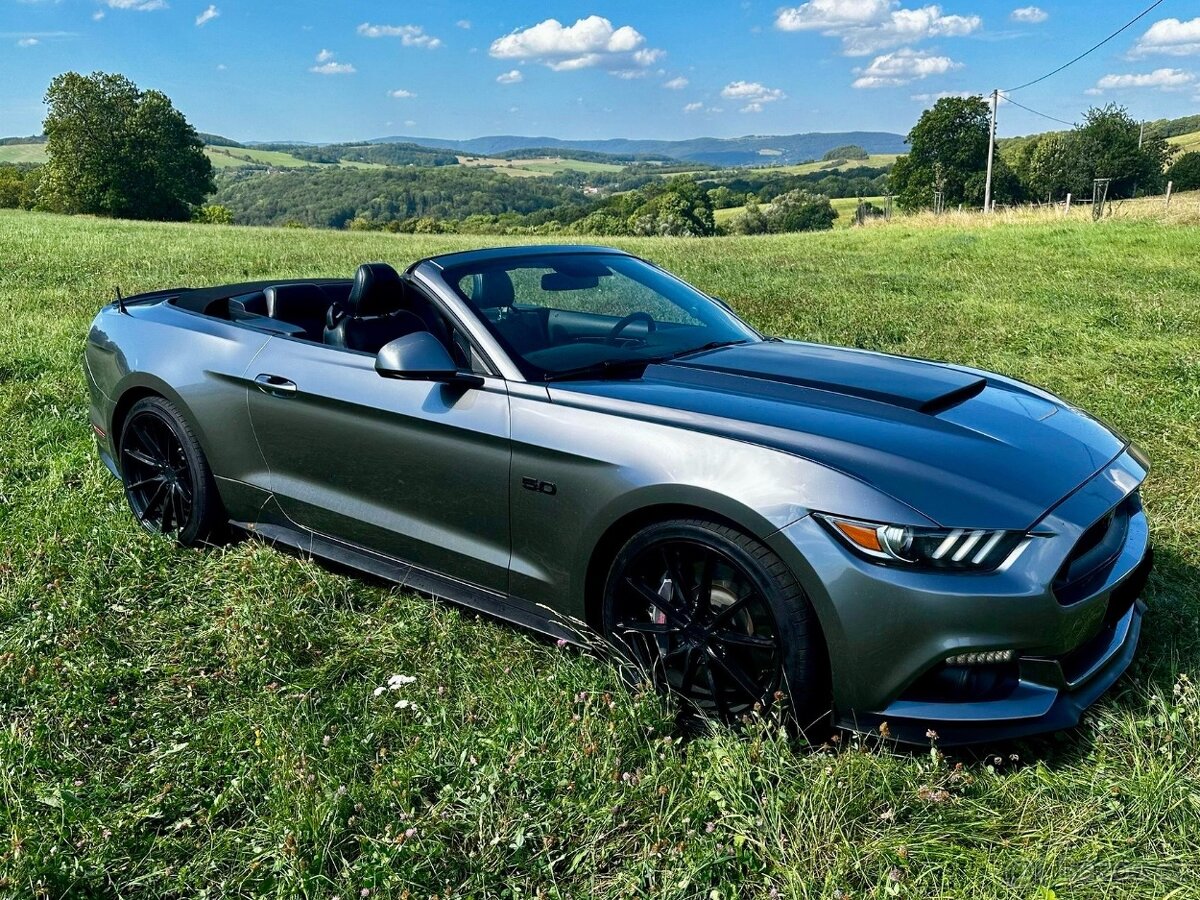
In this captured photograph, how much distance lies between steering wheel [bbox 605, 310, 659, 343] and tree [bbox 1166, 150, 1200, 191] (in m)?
78.3

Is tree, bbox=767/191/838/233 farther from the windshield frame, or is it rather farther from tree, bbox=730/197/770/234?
the windshield frame

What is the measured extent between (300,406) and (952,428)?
2.39 meters

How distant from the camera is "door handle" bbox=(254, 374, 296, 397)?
3717 millimetres

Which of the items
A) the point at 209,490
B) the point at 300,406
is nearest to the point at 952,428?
the point at 300,406

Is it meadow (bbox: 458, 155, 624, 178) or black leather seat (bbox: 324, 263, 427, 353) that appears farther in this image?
meadow (bbox: 458, 155, 624, 178)

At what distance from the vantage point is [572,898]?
2.18 metres

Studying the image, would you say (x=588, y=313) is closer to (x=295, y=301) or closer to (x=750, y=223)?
(x=295, y=301)

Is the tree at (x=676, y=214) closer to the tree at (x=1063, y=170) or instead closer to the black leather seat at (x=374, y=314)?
the tree at (x=1063, y=170)

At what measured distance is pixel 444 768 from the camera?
8.59ft

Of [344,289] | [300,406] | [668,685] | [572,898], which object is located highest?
[344,289]

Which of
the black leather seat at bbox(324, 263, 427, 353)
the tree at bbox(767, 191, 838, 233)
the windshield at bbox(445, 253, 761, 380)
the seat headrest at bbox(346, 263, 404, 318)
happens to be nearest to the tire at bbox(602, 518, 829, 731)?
the windshield at bbox(445, 253, 761, 380)

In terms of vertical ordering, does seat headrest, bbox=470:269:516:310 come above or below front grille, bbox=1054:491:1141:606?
above

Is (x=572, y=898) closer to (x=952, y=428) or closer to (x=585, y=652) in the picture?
(x=585, y=652)

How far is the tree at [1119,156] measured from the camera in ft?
229
